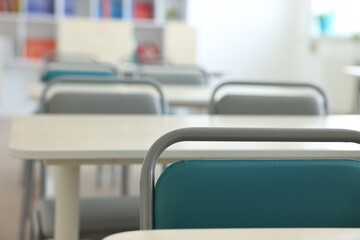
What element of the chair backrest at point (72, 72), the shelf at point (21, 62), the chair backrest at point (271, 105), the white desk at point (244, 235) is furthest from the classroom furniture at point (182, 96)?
the shelf at point (21, 62)

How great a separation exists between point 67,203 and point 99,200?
0.41 m

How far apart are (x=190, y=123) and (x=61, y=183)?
47cm

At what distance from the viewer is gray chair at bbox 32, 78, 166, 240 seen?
1823mm

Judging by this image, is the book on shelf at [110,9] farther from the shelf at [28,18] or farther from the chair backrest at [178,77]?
the chair backrest at [178,77]

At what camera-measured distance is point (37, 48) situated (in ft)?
23.3

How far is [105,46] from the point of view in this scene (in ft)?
23.6

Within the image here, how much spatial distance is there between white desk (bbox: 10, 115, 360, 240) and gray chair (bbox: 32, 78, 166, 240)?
157mm

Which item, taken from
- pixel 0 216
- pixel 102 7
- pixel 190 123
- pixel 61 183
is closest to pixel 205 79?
pixel 0 216

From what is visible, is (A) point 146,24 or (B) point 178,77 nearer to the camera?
(B) point 178,77

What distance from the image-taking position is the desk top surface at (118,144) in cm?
143

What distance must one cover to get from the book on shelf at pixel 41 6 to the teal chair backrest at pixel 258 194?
632 cm

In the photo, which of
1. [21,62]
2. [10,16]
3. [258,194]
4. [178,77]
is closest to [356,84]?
[178,77]

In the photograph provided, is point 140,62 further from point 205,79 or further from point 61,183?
point 61,183

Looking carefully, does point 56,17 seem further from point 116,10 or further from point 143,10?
point 143,10
